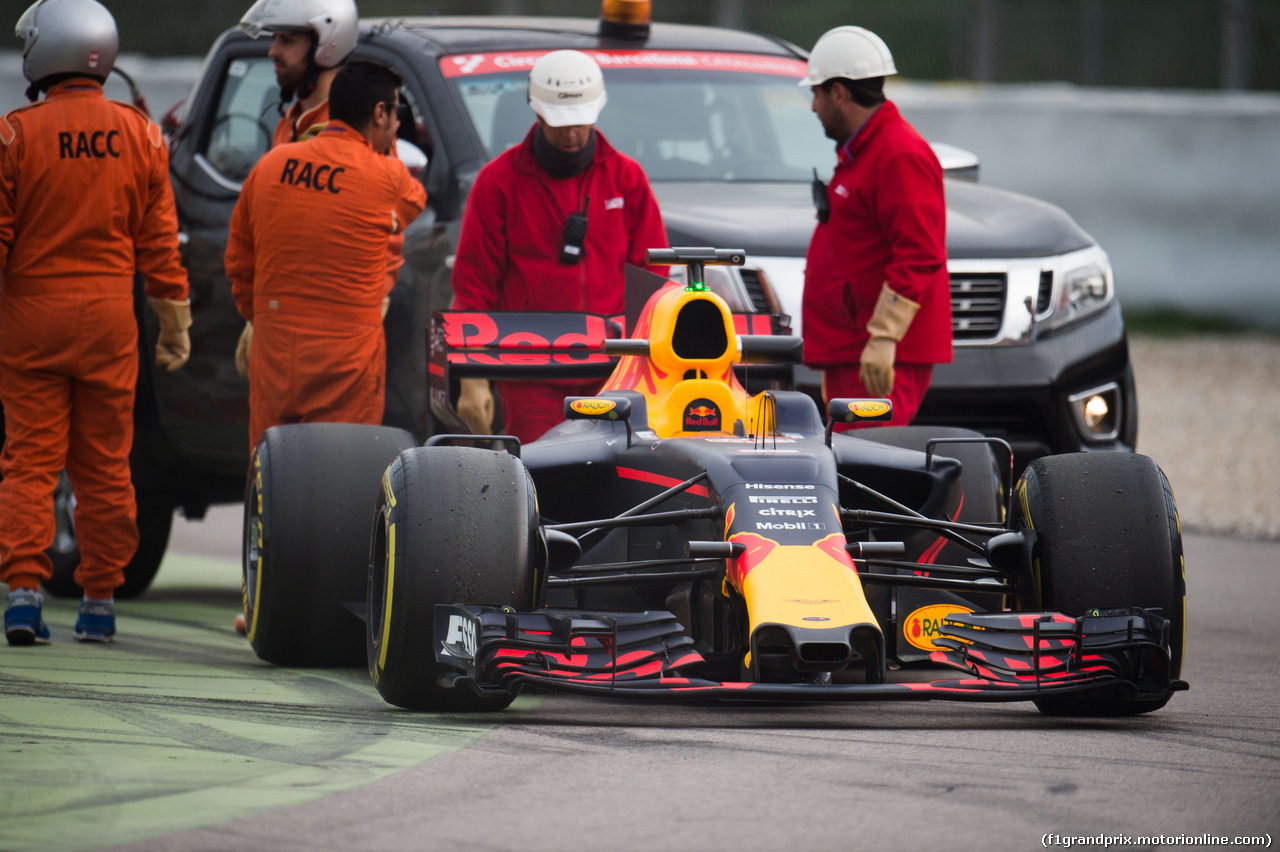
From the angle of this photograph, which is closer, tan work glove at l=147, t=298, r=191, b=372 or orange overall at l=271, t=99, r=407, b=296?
tan work glove at l=147, t=298, r=191, b=372

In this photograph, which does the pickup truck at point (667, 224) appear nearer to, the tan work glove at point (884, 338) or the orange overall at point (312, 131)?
the orange overall at point (312, 131)

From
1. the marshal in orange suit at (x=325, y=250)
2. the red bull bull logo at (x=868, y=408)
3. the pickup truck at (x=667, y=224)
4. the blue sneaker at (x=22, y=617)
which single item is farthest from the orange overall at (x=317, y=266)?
the red bull bull logo at (x=868, y=408)

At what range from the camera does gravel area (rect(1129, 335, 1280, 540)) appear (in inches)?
468

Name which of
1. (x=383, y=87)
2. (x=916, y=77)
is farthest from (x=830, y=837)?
(x=916, y=77)

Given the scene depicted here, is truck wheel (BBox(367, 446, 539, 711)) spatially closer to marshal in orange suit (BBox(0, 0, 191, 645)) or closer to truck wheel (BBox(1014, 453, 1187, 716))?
truck wheel (BBox(1014, 453, 1187, 716))

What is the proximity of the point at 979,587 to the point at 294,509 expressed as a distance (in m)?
2.17

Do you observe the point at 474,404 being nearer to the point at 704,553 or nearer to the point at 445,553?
the point at 445,553

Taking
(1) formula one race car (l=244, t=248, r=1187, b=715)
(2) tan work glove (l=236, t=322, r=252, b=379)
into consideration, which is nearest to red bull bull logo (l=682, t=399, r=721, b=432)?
(1) formula one race car (l=244, t=248, r=1187, b=715)

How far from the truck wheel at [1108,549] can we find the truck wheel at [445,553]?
1470 millimetres

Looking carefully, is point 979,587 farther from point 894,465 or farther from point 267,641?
point 267,641

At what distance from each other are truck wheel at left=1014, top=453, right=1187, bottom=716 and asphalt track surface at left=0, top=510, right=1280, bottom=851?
0.25m

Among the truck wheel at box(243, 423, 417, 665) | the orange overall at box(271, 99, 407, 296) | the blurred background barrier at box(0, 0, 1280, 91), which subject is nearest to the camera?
the truck wheel at box(243, 423, 417, 665)

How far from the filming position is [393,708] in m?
5.82

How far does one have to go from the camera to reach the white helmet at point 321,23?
799cm
